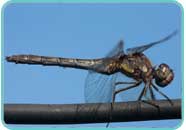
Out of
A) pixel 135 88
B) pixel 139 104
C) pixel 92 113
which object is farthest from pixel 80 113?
pixel 135 88

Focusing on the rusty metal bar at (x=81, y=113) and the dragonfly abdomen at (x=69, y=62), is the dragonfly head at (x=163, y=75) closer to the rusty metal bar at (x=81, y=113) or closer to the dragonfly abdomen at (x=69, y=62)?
the dragonfly abdomen at (x=69, y=62)

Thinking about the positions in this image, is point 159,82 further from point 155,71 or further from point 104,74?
point 104,74

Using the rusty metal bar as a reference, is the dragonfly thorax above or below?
above

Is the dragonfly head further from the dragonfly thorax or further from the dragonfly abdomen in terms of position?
the dragonfly abdomen

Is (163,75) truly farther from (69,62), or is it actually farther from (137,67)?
(69,62)

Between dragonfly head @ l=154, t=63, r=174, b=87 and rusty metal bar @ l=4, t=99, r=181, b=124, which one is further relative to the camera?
dragonfly head @ l=154, t=63, r=174, b=87

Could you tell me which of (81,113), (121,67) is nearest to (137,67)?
(121,67)
